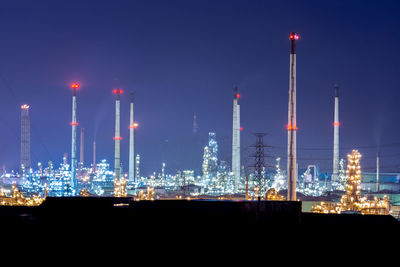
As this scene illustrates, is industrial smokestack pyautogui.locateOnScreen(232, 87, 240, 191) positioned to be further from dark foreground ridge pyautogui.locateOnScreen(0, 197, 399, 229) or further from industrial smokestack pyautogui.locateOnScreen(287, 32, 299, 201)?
dark foreground ridge pyautogui.locateOnScreen(0, 197, 399, 229)

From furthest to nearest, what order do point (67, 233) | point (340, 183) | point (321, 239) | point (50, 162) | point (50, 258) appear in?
point (50, 162), point (340, 183), point (321, 239), point (67, 233), point (50, 258)

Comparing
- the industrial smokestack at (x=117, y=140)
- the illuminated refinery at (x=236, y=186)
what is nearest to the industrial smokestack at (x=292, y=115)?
the illuminated refinery at (x=236, y=186)

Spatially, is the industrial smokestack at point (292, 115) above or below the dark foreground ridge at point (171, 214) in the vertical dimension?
above

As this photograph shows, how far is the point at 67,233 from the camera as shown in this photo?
559 inches

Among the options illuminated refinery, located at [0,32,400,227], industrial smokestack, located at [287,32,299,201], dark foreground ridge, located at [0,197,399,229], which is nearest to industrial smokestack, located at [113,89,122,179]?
illuminated refinery, located at [0,32,400,227]

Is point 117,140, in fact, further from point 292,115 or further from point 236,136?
point 292,115

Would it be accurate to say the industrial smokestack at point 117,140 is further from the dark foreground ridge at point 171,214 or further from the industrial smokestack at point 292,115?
the dark foreground ridge at point 171,214

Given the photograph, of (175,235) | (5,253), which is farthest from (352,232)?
(5,253)

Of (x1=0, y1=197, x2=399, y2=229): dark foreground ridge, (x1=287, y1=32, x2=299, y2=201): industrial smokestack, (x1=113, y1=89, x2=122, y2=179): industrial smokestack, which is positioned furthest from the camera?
(x1=113, y1=89, x2=122, y2=179): industrial smokestack

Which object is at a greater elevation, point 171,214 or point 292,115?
point 292,115

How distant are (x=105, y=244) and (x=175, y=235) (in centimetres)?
196

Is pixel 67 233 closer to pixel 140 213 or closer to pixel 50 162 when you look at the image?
pixel 140 213

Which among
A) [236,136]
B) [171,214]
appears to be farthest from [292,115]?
[236,136]

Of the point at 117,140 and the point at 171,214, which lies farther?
the point at 117,140
